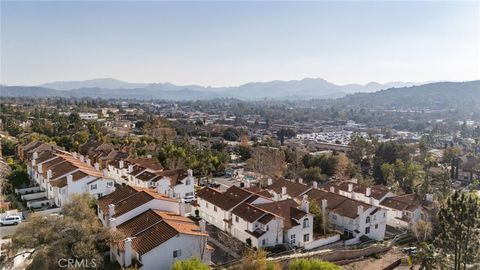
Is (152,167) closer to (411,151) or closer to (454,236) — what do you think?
(454,236)

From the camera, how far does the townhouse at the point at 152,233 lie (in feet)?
74.5

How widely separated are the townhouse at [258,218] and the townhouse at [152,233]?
490 centimetres

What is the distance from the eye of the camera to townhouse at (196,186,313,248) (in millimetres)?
29172

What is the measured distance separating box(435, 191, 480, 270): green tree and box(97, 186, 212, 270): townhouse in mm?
15264

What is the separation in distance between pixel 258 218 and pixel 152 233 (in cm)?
871

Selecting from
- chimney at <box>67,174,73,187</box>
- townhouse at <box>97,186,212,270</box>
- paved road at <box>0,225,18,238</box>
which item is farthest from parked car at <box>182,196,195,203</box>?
paved road at <box>0,225,18,238</box>

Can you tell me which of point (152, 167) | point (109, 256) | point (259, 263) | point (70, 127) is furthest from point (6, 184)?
point (70, 127)

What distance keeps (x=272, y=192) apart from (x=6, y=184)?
88.4 ft

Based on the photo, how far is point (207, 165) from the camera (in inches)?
2052

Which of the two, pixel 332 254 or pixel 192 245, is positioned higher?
pixel 192 245

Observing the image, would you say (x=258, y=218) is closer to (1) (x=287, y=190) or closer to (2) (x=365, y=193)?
(1) (x=287, y=190)

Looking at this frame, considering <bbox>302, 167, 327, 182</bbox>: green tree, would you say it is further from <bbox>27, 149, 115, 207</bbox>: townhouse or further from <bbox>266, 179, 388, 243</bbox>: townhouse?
<bbox>27, 149, 115, 207</bbox>: townhouse

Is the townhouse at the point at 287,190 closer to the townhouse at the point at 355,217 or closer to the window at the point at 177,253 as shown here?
the townhouse at the point at 355,217

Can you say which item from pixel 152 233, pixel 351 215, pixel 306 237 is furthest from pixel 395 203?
pixel 152 233
